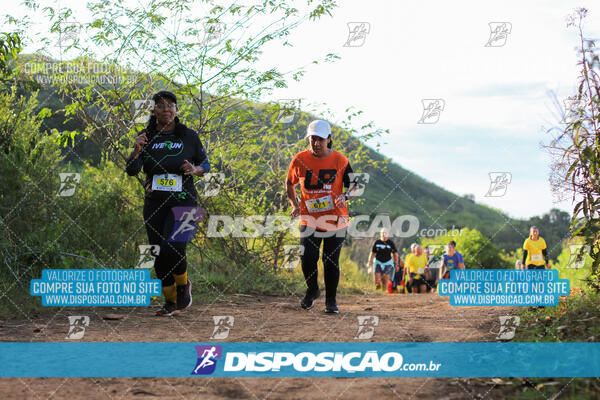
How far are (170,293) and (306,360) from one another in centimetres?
268

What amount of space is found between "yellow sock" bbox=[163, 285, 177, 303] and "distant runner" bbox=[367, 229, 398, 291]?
24.6 ft

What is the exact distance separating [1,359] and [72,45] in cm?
574

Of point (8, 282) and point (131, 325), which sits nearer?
point (131, 325)

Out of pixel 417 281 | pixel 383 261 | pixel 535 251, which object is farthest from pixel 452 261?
pixel 535 251

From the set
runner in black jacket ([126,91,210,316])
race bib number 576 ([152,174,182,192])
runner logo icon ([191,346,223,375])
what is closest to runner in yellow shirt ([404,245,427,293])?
runner in black jacket ([126,91,210,316])

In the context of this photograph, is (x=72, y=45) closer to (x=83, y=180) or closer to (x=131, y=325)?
(x=83, y=180)

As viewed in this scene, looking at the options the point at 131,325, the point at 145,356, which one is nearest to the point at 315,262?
the point at 131,325

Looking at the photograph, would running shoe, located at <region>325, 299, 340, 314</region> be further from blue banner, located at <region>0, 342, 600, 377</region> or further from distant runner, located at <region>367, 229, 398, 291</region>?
distant runner, located at <region>367, 229, 398, 291</region>

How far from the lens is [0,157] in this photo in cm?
783

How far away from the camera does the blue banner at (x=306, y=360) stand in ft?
11.7

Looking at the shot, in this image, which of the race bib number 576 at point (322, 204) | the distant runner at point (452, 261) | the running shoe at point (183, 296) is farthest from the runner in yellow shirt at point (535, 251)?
the running shoe at point (183, 296)

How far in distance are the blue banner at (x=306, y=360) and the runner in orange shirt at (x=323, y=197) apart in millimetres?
1917

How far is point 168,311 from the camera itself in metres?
6.39

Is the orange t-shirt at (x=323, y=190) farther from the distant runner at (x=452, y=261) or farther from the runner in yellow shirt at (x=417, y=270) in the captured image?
the runner in yellow shirt at (x=417, y=270)
